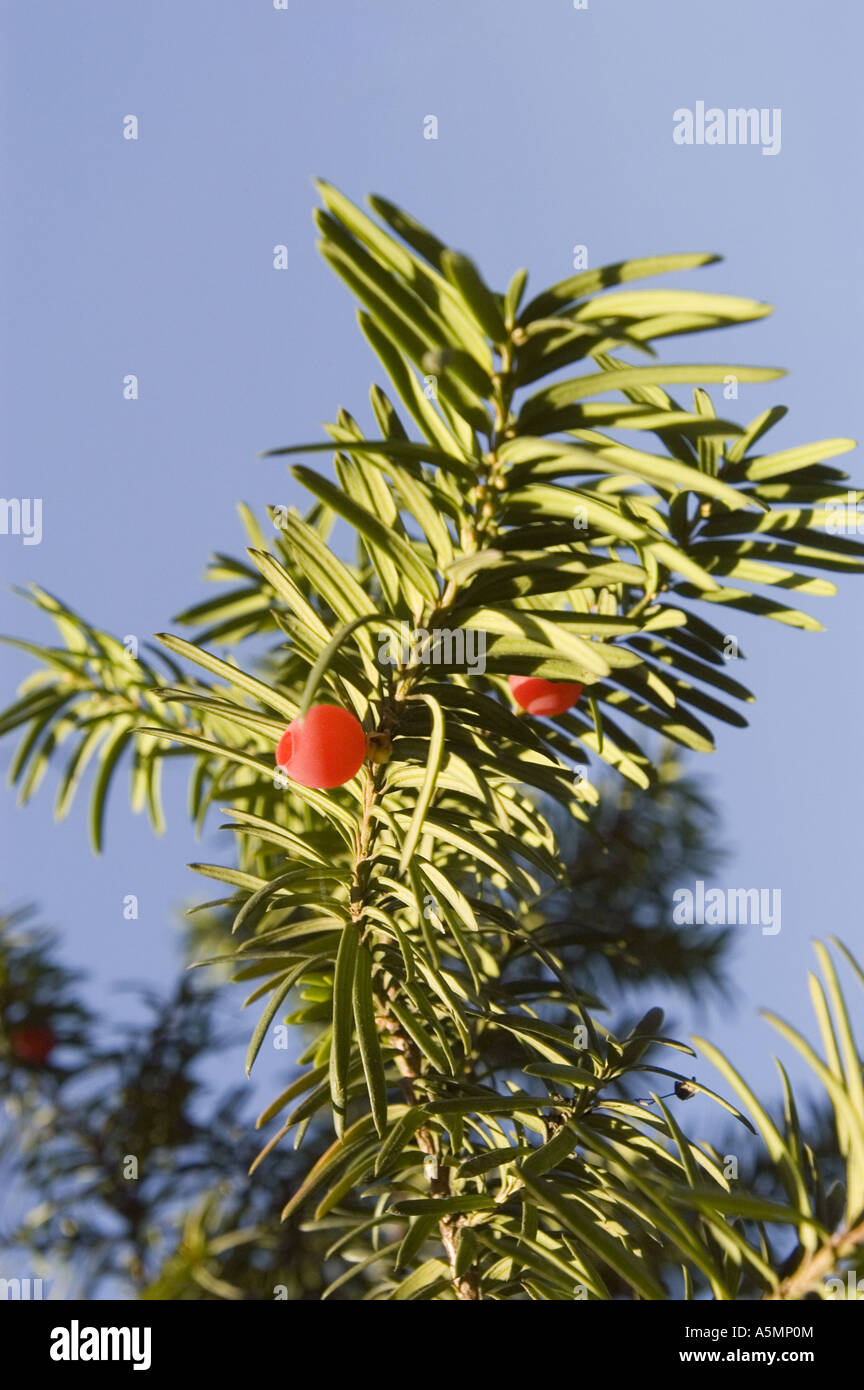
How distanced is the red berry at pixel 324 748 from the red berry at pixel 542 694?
0.40ft

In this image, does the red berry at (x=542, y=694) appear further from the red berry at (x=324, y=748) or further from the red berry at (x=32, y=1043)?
the red berry at (x=32, y=1043)

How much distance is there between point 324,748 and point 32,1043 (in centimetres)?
95

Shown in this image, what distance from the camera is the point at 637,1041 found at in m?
0.59

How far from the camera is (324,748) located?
531mm

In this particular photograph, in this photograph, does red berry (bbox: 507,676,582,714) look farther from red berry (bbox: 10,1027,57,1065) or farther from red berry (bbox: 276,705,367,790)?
red berry (bbox: 10,1027,57,1065)

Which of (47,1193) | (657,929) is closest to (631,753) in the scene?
(657,929)

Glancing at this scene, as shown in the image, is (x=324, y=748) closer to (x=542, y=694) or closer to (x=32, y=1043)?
(x=542, y=694)

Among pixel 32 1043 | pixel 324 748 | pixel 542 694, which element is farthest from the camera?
pixel 32 1043

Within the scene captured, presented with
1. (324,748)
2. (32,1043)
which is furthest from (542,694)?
(32,1043)

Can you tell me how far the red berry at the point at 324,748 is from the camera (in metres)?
0.53

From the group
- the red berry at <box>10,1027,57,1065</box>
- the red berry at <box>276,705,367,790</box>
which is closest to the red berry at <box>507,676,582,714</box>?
the red berry at <box>276,705,367,790</box>

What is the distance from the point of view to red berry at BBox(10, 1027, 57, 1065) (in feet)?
4.18

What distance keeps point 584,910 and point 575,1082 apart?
0.69 meters
